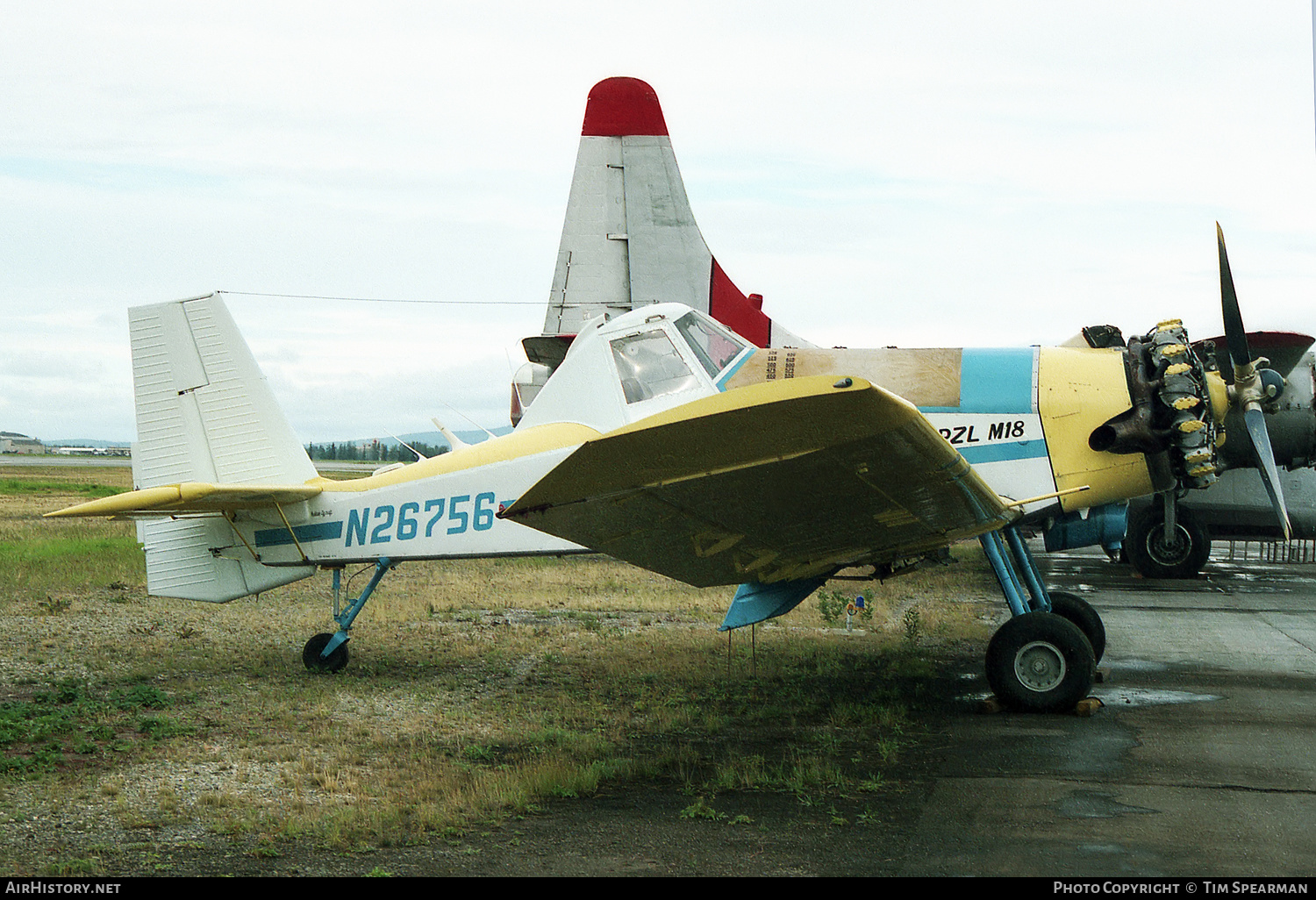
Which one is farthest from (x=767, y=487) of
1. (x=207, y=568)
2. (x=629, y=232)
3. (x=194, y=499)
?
(x=629, y=232)

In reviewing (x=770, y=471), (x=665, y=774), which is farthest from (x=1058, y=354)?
(x=665, y=774)

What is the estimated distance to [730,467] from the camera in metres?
5.61

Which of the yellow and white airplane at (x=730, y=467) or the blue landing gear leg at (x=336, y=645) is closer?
the yellow and white airplane at (x=730, y=467)

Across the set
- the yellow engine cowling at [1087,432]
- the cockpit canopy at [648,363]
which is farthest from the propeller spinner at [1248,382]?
the cockpit canopy at [648,363]

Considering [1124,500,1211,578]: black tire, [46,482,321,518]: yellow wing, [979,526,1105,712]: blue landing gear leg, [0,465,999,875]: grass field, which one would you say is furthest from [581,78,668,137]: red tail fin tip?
[979,526,1105,712]: blue landing gear leg

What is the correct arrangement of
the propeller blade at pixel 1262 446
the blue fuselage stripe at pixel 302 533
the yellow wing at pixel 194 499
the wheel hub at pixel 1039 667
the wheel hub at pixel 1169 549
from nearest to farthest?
the wheel hub at pixel 1039 667 < the propeller blade at pixel 1262 446 < the yellow wing at pixel 194 499 < the blue fuselage stripe at pixel 302 533 < the wheel hub at pixel 1169 549

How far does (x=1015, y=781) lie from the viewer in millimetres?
5949

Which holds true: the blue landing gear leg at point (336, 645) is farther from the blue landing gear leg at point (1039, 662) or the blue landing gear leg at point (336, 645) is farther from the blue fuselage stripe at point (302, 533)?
the blue landing gear leg at point (1039, 662)

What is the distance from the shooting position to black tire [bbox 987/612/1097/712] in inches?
295

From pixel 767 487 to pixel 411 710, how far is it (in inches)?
143

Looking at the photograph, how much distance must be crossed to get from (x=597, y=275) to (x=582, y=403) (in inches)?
392

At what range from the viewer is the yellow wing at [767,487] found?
16.6 feet

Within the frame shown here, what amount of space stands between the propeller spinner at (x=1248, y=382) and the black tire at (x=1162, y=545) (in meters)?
8.91

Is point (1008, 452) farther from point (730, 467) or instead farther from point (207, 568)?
point (207, 568)
